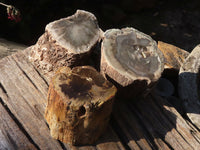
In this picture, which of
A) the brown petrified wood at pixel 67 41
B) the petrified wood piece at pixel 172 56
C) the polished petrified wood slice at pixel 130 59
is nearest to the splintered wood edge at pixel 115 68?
the polished petrified wood slice at pixel 130 59

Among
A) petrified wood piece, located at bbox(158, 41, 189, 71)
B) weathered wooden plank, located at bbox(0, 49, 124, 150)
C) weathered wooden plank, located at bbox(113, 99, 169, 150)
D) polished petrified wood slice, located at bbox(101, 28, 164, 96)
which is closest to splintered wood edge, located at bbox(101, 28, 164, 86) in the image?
polished petrified wood slice, located at bbox(101, 28, 164, 96)

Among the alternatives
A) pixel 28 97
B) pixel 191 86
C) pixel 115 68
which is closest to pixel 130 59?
pixel 115 68

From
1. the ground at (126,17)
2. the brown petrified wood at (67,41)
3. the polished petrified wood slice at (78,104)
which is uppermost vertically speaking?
the brown petrified wood at (67,41)

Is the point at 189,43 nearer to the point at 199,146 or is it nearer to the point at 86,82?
the point at 199,146

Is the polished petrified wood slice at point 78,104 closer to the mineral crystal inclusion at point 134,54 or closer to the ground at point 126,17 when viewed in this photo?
the mineral crystal inclusion at point 134,54

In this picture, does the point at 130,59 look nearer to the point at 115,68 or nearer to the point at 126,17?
the point at 115,68

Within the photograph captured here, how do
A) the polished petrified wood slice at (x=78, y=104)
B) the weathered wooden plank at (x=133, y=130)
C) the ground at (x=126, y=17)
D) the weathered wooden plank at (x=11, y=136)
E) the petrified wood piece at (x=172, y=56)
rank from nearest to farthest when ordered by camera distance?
the polished petrified wood slice at (x=78, y=104) → the weathered wooden plank at (x=11, y=136) → the weathered wooden plank at (x=133, y=130) → the petrified wood piece at (x=172, y=56) → the ground at (x=126, y=17)

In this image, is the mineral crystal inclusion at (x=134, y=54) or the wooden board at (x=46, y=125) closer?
the wooden board at (x=46, y=125)

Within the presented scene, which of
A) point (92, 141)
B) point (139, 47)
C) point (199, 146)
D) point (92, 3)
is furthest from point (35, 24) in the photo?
point (199, 146)
